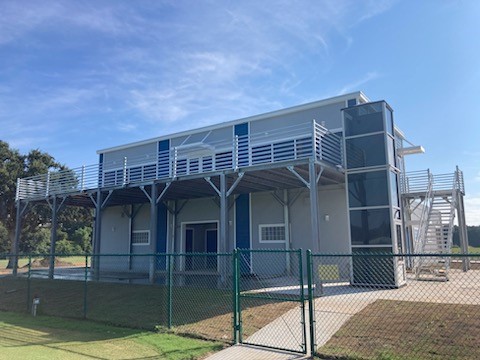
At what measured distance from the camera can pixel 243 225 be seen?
17688mm

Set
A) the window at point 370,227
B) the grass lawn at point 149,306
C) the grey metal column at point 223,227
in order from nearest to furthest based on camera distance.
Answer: the grass lawn at point 149,306 < the window at point 370,227 < the grey metal column at point 223,227

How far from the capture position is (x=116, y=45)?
36.0 feet

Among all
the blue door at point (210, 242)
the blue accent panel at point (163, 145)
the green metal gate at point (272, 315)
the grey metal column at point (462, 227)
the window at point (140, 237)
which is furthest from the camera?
the blue door at point (210, 242)

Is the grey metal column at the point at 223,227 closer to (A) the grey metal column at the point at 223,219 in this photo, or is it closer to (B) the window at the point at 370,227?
(A) the grey metal column at the point at 223,219

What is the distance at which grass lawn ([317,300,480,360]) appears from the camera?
5.79 m

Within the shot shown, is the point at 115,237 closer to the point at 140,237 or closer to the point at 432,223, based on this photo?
the point at 140,237

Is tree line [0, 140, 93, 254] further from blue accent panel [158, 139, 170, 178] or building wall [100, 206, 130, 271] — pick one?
blue accent panel [158, 139, 170, 178]

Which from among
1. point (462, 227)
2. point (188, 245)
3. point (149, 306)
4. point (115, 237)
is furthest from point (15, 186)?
point (462, 227)

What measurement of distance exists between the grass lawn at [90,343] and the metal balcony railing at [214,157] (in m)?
7.29

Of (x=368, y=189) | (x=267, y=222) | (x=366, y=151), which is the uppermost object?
(x=366, y=151)

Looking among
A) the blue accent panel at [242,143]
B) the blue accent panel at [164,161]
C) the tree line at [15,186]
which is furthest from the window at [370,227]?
the tree line at [15,186]

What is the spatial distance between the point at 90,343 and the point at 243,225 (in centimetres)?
1096

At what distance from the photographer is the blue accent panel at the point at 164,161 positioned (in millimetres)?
20016

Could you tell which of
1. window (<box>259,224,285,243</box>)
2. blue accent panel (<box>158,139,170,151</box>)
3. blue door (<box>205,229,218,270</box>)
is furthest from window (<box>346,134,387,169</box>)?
blue accent panel (<box>158,139,170,151</box>)
